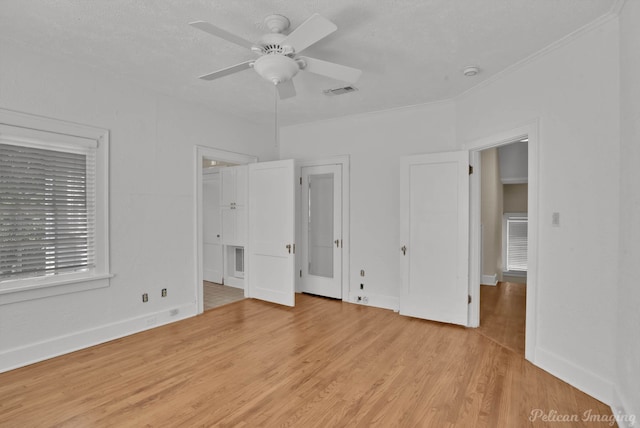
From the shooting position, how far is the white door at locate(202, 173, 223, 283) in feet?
20.2

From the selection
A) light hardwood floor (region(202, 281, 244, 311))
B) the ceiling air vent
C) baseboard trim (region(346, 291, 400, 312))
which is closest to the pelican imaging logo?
baseboard trim (region(346, 291, 400, 312))

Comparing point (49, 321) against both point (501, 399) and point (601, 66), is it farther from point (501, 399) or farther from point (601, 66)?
point (601, 66)

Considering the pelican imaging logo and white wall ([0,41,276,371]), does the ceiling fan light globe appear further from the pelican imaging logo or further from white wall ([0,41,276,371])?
the pelican imaging logo

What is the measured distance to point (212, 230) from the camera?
20.6 feet

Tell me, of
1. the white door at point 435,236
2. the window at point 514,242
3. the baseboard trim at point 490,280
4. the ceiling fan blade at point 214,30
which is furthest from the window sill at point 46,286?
the window at point 514,242

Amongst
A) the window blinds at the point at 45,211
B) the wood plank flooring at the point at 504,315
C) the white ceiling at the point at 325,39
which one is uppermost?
the white ceiling at the point at 325,39

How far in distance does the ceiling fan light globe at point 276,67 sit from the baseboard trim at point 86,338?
3.07 meters

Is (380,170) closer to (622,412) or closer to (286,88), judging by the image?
(286,88)

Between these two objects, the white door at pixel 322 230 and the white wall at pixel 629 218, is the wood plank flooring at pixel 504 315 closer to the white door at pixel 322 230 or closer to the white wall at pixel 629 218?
the white wall at pixel 629 218

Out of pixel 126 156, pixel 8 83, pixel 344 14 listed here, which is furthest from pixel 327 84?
pixel 8 83

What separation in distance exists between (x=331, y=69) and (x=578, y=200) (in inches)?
85.7

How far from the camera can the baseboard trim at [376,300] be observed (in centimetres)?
456

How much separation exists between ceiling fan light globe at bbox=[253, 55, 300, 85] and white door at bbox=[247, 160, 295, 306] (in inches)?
88.5

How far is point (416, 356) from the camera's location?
312 cm
